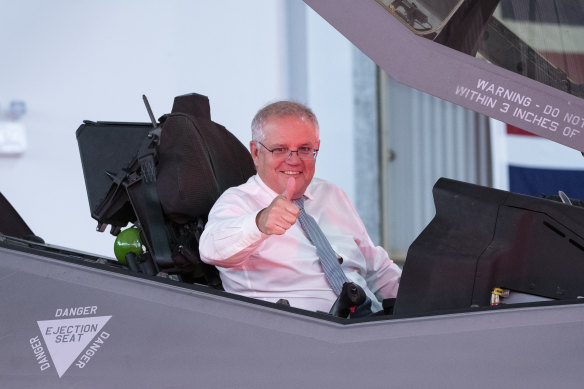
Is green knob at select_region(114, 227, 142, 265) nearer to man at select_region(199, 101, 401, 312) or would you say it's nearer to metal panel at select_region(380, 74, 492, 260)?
man at select_region(199, 101, 401, 312)

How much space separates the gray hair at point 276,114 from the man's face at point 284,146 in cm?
1

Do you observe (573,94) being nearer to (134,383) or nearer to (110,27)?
(134,383)

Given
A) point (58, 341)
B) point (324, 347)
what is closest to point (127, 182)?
point (58, 341)

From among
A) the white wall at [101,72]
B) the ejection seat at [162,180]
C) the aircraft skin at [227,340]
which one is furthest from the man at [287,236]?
the white wall at [101,72]

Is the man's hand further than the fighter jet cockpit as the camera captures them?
Yes

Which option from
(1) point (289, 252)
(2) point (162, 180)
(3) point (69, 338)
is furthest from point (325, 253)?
(3) point (69, 338)

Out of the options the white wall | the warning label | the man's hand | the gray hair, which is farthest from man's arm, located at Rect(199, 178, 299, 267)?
the white wall

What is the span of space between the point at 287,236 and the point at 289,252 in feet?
0.16

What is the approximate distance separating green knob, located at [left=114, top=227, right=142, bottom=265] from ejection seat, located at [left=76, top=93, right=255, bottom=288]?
0.02 meters

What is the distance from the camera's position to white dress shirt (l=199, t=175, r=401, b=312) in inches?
92.7

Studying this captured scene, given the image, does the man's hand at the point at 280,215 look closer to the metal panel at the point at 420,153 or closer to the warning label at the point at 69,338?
the warning label at the point at 69,338

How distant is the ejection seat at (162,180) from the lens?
256cm

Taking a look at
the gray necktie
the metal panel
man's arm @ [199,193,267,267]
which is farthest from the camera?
the metal panel

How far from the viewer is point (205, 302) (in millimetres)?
2010
